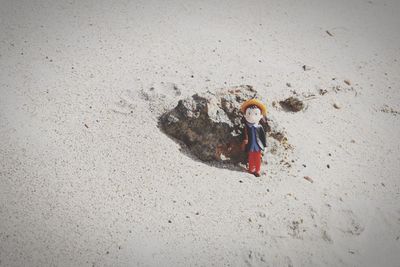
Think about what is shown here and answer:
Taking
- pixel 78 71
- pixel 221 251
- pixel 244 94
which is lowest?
pixel 221 251

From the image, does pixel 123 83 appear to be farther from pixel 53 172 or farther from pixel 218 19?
pixel 218 19

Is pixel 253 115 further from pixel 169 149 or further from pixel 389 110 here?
pixel 389 110

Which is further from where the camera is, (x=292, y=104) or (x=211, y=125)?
(x=292, y=104)

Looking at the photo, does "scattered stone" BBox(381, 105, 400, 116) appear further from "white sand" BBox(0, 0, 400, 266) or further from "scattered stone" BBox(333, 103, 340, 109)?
"scattered stone" BBox(333, 103, 340, 109)

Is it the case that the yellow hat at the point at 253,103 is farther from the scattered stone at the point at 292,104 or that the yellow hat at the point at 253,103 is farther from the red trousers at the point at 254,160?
the scattered stone at the point at 292,104

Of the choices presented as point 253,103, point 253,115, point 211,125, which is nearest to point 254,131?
point 253,115

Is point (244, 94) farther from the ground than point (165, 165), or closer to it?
farther from the ground

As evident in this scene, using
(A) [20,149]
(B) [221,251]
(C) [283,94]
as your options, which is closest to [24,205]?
(A) [20,149]

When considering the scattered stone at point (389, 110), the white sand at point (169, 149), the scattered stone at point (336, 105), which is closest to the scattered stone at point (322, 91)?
the white sand at point (169, 149)
